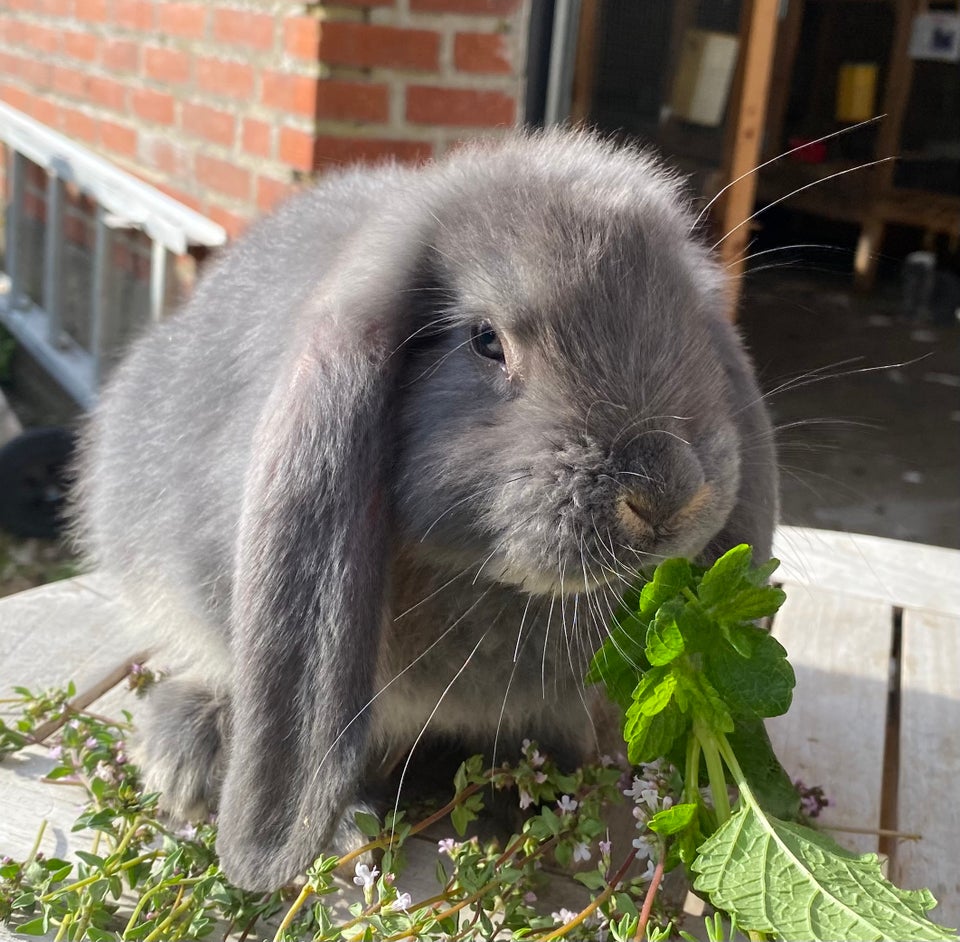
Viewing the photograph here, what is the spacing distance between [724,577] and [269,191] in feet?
7.87

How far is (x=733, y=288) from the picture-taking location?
5.63ft

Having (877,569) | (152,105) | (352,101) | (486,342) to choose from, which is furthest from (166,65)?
(486,342)

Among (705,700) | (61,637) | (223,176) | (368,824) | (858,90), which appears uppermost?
(858,90)

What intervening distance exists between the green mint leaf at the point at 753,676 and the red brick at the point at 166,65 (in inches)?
119

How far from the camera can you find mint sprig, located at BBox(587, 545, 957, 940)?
3.74 ft

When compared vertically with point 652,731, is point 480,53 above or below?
above

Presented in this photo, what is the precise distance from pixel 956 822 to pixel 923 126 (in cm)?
804

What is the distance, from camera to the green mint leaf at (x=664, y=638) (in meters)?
1.21

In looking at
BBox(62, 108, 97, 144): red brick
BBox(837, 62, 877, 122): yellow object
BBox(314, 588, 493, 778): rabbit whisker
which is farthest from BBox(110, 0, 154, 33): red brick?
BBox(837, 62, 877, 122): yellow object

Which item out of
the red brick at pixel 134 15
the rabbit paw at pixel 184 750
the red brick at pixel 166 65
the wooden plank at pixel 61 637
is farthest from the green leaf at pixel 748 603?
the red brick at pixel 134 15

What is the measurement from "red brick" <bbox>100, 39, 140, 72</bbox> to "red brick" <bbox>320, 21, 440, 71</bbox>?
1270 millimetres

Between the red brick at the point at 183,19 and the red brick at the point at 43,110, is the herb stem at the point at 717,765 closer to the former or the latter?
the red brick at the point at 183,19

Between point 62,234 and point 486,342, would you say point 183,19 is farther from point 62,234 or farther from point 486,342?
point 486,342

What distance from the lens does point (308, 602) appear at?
1.22m
